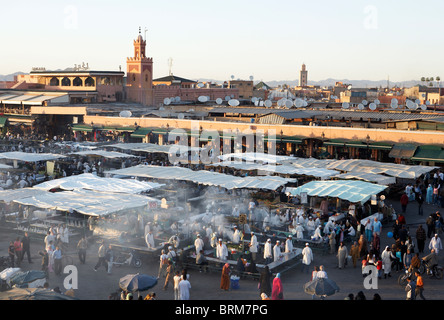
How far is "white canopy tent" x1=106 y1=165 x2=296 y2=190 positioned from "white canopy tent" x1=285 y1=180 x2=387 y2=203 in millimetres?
928

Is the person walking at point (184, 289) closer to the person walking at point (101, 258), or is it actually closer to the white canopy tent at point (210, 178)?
the person walking at point (101, 258)

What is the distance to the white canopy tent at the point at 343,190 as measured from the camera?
755 inches

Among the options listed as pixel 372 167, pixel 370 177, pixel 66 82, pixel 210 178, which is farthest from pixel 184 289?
pixel 66 82

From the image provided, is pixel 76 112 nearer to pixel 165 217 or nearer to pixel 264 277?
pixel 165 217

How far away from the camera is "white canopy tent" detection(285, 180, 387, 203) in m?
19.2

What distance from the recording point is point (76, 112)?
4525 centimetres

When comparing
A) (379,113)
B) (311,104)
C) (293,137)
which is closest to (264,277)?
(293,137)

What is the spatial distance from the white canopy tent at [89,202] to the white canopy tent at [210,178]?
3.76 meters

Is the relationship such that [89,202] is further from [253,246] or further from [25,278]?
[25,278]

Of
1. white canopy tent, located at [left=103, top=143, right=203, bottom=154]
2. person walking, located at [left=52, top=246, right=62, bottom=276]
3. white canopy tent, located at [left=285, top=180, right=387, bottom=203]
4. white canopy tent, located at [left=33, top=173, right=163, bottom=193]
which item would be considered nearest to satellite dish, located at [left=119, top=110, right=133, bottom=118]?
white canopy tent, located at [left=103, top=143, right=203, bottom=154]

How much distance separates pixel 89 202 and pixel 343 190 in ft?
29.8

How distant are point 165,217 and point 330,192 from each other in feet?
19.9

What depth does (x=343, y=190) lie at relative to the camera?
779 inches
